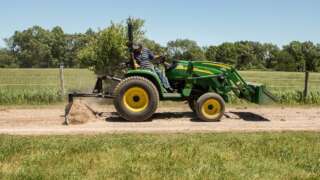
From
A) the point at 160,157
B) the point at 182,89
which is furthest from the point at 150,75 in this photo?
the point at 160,157

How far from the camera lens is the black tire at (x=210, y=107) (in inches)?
484

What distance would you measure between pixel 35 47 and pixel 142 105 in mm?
93554

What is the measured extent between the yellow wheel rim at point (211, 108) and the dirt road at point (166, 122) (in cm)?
28

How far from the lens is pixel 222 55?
92.3 metres

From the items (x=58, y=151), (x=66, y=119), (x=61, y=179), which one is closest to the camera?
(x=61, y=179)

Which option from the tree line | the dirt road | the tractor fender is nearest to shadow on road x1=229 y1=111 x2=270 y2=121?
the dirt road

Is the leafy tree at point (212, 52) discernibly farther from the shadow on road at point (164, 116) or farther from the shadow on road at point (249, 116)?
the shadow on road at point (164, 116)

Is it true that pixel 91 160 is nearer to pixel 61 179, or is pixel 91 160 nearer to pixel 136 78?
pixel 61 179

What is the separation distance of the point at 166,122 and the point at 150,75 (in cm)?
122

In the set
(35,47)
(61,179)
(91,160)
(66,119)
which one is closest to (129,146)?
(91,160)

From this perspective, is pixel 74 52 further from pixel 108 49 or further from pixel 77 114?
pixel 77 114

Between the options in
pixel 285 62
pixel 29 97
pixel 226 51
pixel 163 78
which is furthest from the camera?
pixel 285 62

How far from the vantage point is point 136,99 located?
40.2 ft

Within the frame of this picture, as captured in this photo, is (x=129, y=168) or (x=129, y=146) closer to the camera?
(x=129, y=168)
